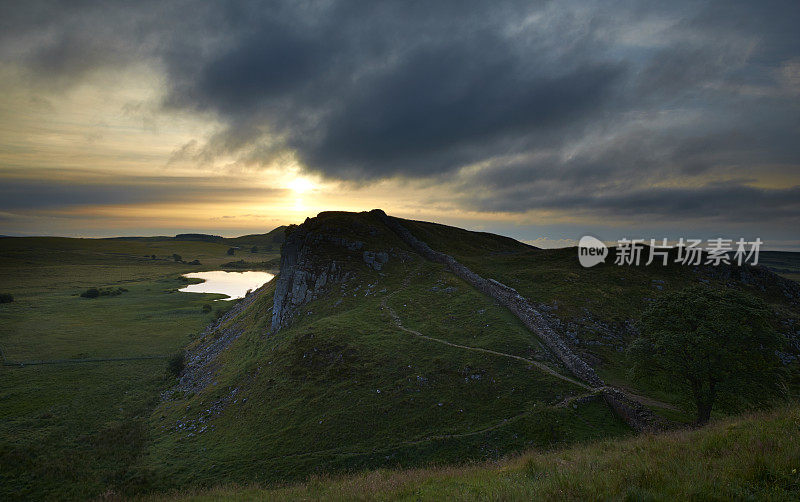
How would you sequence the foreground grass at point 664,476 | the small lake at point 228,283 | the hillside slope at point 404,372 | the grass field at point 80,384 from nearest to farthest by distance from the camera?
the foreground grass at point 664,476 → the hillside slope at point 404,372 → the grass field at point 80,384 → the small lake at point 228,283

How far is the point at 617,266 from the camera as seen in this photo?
2338 inches

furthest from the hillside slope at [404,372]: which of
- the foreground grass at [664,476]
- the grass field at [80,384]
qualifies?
the foreground grass at [664,476]

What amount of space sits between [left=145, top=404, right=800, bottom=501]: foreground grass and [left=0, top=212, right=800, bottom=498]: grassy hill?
0.68 metres

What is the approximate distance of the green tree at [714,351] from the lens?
2203 cm

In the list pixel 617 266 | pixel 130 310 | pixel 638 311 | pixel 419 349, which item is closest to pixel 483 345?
pixel 419 349

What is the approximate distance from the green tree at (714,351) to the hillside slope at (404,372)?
2.63 meters

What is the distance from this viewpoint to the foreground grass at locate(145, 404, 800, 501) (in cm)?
803

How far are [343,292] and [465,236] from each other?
174ft

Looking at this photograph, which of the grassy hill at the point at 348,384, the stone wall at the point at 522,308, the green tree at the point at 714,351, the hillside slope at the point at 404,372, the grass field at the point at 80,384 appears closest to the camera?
the green tree at the point at 714,351

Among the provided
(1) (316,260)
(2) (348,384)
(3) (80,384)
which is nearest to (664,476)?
(2) (348,384)

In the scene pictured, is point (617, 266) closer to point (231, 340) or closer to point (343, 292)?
point (343, 292)

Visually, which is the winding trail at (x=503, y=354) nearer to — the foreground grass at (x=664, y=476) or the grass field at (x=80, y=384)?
the foreground grass at (x=664, y=476)

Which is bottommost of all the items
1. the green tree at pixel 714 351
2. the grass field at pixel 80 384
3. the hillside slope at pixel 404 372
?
the grass field at pixel 80 384

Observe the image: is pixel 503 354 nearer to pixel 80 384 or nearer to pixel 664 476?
pixel 664 476
